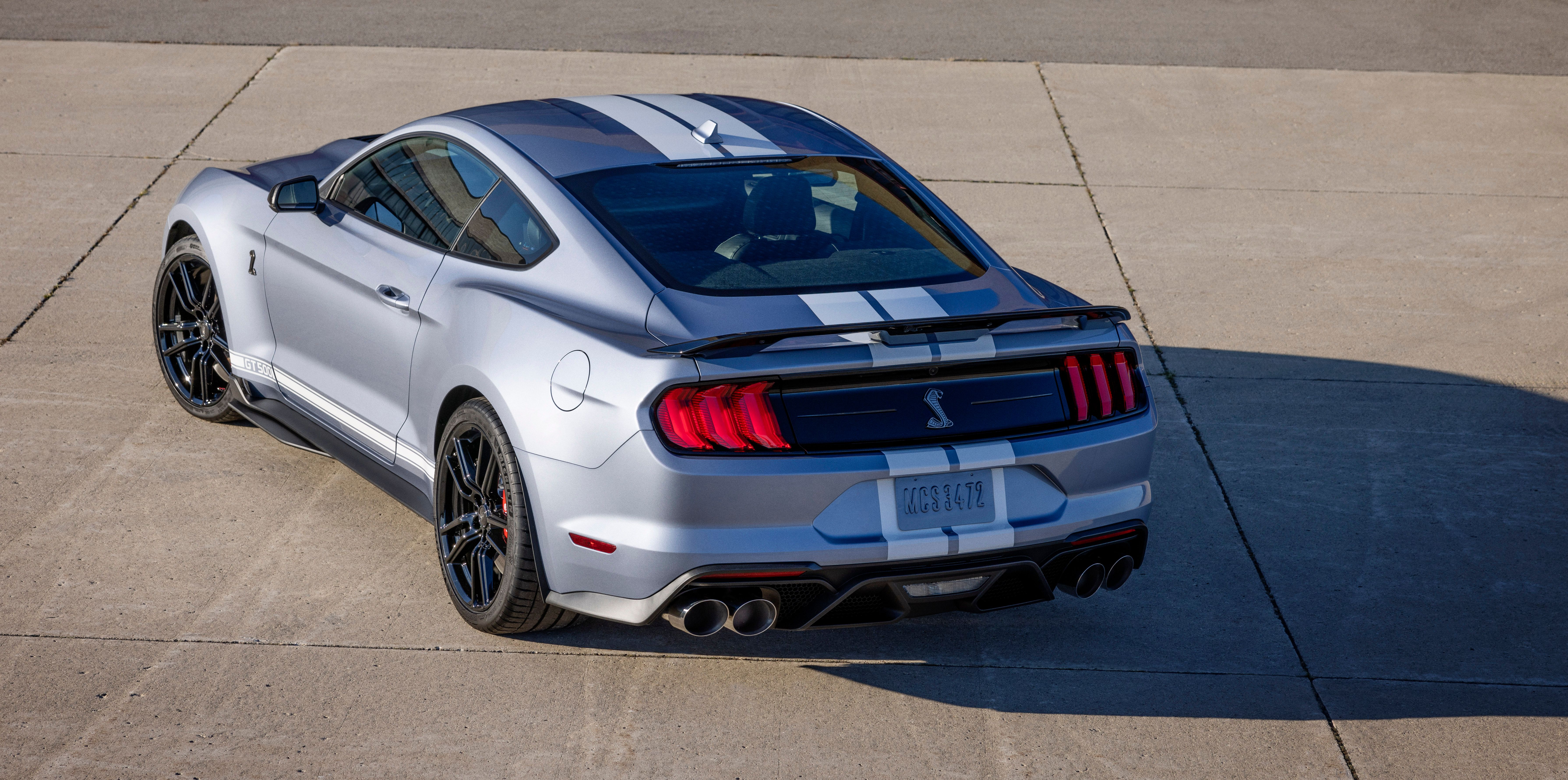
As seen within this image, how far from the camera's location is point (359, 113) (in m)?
10.6

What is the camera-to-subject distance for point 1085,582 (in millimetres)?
4305

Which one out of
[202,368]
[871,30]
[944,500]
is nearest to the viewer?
[944,500]

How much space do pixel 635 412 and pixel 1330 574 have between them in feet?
9.35

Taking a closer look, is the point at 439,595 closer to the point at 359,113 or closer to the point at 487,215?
the point at 487,215

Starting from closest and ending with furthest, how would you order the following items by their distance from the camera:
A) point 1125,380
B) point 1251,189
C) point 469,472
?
point 1125,380 → point 469,472 → point 1251,189

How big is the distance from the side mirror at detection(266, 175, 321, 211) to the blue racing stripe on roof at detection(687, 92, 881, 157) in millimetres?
1437

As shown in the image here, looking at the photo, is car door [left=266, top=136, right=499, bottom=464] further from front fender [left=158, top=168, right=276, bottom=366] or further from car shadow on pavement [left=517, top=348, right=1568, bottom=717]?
car shadow on pavement [left=517, top=348, right=1568, bottom=717]

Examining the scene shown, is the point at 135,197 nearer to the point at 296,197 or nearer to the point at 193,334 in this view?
the point at 193,334

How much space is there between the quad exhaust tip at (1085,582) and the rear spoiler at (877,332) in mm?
749

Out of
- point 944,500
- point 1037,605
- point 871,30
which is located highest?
point 944,500

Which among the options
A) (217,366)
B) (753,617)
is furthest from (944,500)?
(217,366)

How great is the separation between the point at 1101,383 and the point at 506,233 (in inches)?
75.0

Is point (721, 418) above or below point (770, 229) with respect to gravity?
below

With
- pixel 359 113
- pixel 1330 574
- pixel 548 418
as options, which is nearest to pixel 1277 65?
pixel 359 113
